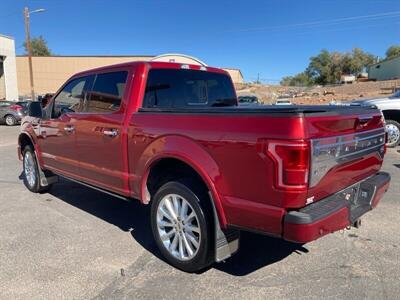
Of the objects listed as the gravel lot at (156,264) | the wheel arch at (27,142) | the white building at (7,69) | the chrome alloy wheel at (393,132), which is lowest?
the gravel lot at (156,264)

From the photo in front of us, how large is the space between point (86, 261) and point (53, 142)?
2.35m

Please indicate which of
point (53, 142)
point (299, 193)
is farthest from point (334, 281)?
point (53, 142)

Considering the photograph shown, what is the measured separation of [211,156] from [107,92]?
1998 millimetres

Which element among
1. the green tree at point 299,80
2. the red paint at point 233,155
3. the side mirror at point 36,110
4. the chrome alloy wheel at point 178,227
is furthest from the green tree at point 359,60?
the chrome alloy wheel at point 178,227

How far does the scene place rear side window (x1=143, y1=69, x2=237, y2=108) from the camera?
456 cm

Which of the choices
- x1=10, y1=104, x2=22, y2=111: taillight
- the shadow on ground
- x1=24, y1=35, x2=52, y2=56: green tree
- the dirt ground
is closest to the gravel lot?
the shadow on ground

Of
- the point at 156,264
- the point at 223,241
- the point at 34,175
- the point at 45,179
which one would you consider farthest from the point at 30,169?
the point at 223,241

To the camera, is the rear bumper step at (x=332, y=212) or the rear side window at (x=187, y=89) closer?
the rear bumper step at (x=332, y=212)

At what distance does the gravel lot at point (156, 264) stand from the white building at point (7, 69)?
39.3 m

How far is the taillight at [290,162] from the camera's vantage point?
9.41 ft

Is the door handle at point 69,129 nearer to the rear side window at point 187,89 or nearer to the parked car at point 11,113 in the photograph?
the rear side window at point 187,89

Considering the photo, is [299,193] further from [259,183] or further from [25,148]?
[25,148]

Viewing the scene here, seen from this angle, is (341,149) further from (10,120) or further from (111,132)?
(10,120)

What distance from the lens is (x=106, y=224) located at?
5.32 meters
